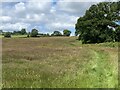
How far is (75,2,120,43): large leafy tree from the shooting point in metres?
91.7

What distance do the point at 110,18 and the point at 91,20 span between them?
5.19m

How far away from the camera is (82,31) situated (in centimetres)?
9738

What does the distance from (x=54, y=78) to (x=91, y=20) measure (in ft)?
246

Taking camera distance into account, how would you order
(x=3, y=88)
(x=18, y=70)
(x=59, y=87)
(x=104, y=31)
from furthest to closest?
1. (x=104, y=31)
2. (x=18, y=70)
3. (x=59, y=87)
4. (x=3, y=88)

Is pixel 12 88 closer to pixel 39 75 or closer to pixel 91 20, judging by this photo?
pixel 39 75

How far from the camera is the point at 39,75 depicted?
20453 millimetres

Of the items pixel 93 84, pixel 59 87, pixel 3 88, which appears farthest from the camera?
pixel 93 84

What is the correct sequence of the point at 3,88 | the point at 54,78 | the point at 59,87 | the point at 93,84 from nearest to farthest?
1. the point at 3,88
2. the point at 59,87
3. the point at 93,84
4. the point at 54,78

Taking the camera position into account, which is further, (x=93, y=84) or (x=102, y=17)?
(x=102, y=17)

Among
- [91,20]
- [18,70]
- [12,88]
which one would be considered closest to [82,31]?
[91,20]

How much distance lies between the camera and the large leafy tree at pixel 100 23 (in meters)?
91.7

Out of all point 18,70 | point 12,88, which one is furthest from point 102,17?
point 12,88

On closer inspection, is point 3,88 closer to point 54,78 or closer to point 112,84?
point 54,78

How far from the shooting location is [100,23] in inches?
3634
